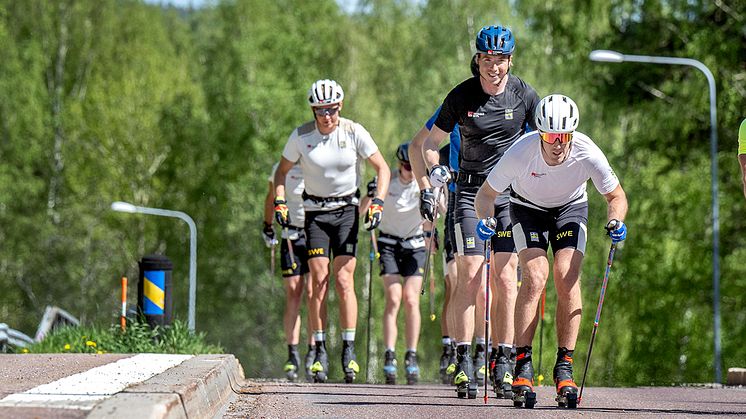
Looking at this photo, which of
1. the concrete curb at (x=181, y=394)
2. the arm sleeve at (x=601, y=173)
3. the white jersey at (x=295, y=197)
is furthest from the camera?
the white jersey at (x=295, y=197)

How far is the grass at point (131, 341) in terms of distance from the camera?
13938mm

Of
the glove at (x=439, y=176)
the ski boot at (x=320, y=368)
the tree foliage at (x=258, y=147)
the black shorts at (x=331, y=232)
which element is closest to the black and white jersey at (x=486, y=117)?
the glove at (x=439, y=176)

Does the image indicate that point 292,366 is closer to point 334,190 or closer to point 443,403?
point 334,190

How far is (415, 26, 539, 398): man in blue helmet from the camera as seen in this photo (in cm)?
1088

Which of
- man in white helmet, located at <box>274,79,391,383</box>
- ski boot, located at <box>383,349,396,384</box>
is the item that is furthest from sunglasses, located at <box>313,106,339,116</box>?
ski boot, located at <box>383,349,396,384</box>

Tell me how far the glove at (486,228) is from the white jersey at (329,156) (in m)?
4.27

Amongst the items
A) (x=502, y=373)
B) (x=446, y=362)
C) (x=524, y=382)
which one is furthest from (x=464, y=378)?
(x=446, y=362)

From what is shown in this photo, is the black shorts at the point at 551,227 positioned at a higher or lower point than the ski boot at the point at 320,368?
higher

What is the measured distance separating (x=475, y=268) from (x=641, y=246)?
3032 cm

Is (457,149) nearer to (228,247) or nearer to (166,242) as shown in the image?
(228,247)

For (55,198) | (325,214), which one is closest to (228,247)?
(55,198)

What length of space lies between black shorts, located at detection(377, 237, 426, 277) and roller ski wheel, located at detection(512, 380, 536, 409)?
6.42 meters

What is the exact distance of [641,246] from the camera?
134 feet

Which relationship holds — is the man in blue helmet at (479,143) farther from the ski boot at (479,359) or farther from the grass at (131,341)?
the grass at (131,341)
